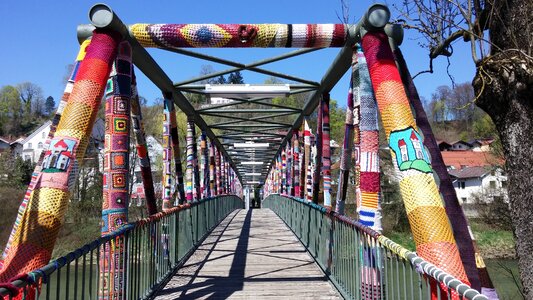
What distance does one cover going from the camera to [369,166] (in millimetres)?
4789

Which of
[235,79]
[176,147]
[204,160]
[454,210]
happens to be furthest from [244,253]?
[235,79]

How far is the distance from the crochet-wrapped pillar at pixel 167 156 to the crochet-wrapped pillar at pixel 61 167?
4.08m

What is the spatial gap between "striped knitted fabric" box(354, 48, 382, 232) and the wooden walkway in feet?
3.42

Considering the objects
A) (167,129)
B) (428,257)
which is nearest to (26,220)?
(428,257)

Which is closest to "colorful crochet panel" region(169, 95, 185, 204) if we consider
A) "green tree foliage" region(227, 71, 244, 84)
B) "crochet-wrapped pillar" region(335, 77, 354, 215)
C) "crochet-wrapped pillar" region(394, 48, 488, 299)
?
"crochet-wrapped pillar" region(335, 77, 354, 215)

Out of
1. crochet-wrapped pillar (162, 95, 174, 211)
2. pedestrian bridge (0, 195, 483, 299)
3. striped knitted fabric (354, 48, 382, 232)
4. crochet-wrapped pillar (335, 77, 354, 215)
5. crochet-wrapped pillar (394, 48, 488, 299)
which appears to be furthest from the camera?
crochet-wrapped pillar (162, 95, 174, 211)

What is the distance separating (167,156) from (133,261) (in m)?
4.33

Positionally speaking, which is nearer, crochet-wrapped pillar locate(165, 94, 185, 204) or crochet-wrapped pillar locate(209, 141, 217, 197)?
crochet-wrapped pillar locate(165, 94, 185, 204)

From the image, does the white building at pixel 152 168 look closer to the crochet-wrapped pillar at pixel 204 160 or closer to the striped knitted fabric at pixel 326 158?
the crochet-wrapped pillar at pixel 204 160

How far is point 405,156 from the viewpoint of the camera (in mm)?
3896

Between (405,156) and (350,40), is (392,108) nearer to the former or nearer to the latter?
(405,156)

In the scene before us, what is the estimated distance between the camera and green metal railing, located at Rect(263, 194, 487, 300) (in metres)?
2.54

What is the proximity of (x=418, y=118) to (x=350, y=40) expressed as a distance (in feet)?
4.41

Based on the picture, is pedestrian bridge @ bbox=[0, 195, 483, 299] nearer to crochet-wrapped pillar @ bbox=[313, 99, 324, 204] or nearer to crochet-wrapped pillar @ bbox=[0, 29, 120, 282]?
crochet-wrapped pillar @ bbox=[0, 29, 120, 282]
